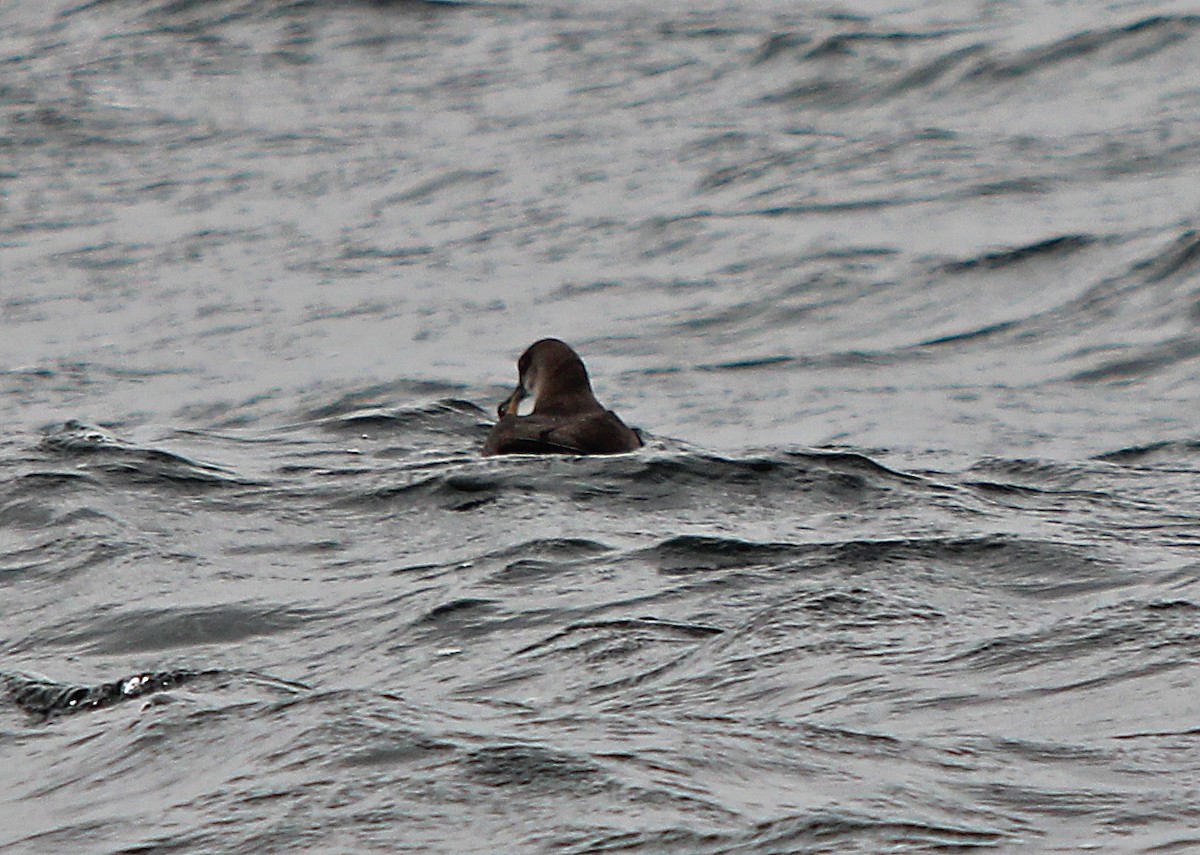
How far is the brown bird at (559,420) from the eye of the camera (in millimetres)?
9055

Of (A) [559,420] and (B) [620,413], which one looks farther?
(B) [620,413]

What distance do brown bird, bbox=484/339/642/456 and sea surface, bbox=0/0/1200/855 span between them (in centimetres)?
19

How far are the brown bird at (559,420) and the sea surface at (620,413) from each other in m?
0.19

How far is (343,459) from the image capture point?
→ 9766 millimetres

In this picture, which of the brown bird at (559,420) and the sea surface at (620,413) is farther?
the brown bird at (559,420)

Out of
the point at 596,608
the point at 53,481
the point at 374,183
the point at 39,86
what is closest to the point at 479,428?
the point at 53,481

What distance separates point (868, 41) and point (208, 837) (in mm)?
18635

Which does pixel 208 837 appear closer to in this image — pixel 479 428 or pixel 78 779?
pixel 78 779

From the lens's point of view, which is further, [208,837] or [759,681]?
[759,681]

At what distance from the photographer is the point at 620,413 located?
1212cm

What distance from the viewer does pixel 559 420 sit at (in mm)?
9273

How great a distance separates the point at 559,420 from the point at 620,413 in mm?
2867

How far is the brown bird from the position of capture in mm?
9055

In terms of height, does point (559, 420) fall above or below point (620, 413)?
above
